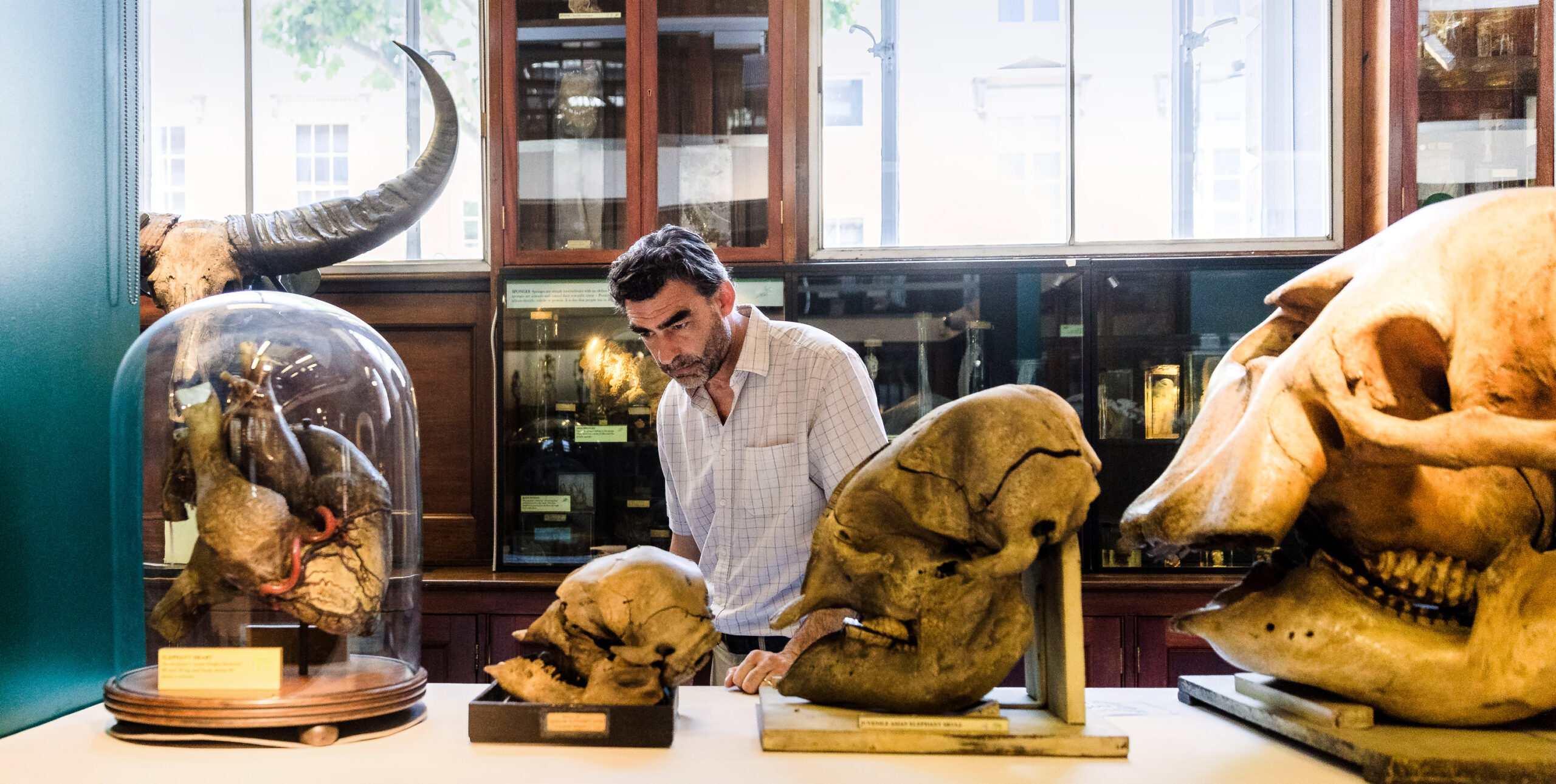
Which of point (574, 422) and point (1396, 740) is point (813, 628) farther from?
point (574, 422)

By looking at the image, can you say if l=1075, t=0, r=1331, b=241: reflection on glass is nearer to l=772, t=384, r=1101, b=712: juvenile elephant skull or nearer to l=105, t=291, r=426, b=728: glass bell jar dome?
l=772, t=384, r=1101, b=712: juvenile elephant skull

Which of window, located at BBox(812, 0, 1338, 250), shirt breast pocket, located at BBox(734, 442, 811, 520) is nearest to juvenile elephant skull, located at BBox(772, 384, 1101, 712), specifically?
shirt breast pocket, located at BBox(734, 442, 811, 520)

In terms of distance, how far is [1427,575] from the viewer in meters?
1.33

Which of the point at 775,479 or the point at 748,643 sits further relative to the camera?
the point at 748,643

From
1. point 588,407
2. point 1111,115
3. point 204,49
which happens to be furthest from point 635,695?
point 204,49

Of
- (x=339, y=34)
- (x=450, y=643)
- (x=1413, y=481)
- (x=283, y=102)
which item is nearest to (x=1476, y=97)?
(x=1413, y=481)

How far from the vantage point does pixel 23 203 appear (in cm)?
161

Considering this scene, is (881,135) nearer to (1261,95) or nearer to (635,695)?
(1261,95)

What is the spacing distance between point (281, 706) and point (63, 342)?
79 cm

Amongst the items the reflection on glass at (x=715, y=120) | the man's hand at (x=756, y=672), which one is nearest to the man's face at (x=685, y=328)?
the man's hand at (x=756, y=672)

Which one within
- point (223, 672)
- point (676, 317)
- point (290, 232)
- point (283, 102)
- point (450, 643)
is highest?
point (283, 102)

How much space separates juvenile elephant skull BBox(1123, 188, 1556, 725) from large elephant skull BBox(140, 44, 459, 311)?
2264 mm

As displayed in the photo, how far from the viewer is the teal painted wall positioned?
1.57 meters

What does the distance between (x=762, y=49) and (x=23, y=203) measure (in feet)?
8.96
